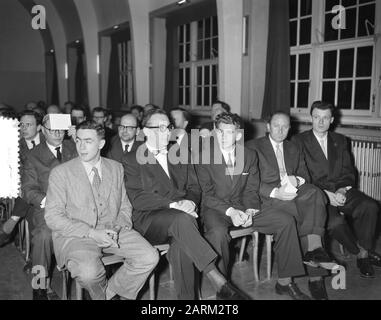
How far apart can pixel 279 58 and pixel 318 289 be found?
3.16m

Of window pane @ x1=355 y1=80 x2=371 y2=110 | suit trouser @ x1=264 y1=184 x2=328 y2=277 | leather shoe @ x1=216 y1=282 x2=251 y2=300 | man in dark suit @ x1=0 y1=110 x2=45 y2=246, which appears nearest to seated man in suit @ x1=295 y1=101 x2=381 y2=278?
suit trouser @ x1=264 y1=184 x2=328 y2=277

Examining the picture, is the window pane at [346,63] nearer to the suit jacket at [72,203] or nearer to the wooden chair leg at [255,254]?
the wooden chair leg at [255,254]

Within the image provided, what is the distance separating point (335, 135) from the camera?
11.9ft

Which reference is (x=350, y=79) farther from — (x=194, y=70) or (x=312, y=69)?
(x=194, y=70)

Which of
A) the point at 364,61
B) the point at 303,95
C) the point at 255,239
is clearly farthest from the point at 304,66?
the point at 255,239

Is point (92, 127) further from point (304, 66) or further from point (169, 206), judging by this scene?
point (304, 66)

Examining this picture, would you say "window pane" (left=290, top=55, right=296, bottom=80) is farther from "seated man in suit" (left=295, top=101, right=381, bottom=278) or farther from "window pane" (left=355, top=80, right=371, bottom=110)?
"seated man in suit" (left=295, top=101, right=381, bottom=278)

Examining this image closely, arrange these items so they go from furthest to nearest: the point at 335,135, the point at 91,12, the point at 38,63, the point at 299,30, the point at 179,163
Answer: the point at 38,63
the point at 91,12
the point at 299,30
the point at 335,135
the point at 179,163

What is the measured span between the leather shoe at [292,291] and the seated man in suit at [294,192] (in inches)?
4.0

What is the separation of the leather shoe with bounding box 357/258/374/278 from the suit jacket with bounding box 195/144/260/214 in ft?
3.38

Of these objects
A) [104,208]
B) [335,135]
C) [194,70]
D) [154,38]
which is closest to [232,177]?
[104,208]

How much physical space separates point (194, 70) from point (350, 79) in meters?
3.26

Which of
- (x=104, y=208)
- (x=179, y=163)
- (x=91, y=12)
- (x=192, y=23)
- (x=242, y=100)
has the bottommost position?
(x=104, y=208)

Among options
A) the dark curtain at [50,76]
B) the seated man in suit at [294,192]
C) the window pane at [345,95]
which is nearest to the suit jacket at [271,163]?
the seated man in suit at [294,192]
